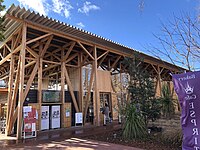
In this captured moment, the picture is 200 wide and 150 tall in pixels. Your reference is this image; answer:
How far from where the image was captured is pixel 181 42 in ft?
17.3

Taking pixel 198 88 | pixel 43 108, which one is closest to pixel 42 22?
pixel 43 108

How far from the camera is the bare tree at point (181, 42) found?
500cm

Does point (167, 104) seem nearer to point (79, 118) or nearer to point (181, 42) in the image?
point (181, 42)

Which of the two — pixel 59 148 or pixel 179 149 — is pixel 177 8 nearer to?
pixel 179 149

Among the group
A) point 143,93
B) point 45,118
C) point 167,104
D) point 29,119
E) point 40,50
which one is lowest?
point 45,118

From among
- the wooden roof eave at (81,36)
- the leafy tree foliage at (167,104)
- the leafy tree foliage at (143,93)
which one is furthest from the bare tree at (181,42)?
the leafy tree foliage at (167,104)

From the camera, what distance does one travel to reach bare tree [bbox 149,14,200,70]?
16.4 ft

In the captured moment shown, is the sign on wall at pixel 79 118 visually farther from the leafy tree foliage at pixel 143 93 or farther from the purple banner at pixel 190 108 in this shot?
the purple banner at pixel 190 108

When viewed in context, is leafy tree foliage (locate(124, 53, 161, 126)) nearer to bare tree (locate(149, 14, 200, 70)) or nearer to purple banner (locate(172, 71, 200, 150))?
bare tree (locate(149, 14, 200, 70))

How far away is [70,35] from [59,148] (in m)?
6.39

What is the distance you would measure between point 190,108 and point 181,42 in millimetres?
2362

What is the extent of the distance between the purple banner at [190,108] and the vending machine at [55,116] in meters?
8.77

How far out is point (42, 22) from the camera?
8.85m

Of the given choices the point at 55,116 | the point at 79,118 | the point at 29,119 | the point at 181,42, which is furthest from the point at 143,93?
the point at 55,116
